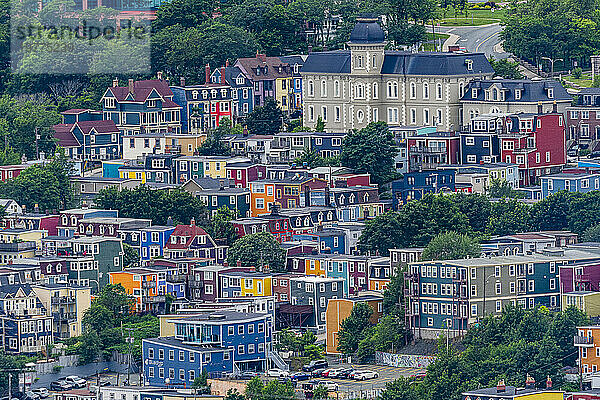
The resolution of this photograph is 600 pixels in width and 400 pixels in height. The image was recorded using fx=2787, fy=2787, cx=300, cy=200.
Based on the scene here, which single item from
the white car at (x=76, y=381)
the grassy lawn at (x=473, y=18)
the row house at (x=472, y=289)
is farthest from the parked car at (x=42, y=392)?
the grassy lawn at (x=473, y=18)

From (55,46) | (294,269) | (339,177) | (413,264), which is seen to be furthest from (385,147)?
(55,46)

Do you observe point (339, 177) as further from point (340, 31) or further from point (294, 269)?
point (340, 31)

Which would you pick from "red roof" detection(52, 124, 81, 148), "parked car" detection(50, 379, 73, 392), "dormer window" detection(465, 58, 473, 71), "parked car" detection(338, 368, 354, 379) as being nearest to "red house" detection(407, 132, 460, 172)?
"dormer window" detection(465, 58, 473, 71)

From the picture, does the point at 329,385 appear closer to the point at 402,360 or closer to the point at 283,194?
the point at 402,360

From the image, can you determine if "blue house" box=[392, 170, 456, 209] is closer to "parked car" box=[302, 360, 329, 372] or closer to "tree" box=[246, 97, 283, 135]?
"tree" box=[246, 97, 283, 135]

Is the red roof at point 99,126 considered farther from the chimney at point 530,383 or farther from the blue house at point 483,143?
the chimney at point 530,383
